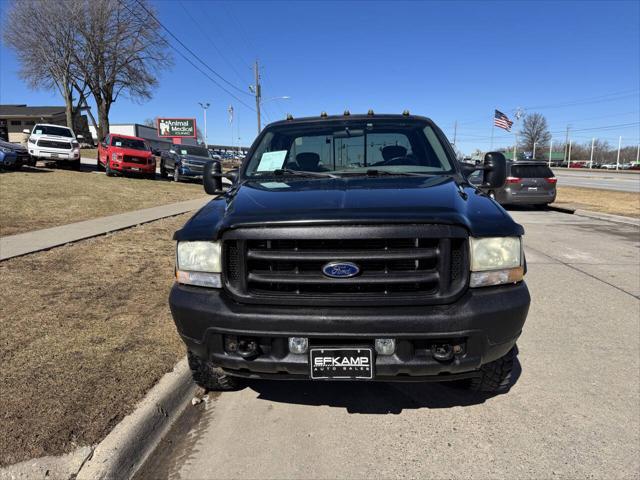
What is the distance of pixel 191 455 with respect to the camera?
9.15ft

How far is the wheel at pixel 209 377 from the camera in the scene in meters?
3.11

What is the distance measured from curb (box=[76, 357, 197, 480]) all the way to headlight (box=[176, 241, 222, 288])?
2.91 ft

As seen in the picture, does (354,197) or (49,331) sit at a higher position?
(354,197)

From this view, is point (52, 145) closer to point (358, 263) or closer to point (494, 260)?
point (358, 263)

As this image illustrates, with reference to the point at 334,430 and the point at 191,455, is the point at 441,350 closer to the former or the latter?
the point at 334,430

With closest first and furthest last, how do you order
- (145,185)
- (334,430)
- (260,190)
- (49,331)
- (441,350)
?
(441,350) → (334,430) → (260,190) → (49,331) → (145,185)

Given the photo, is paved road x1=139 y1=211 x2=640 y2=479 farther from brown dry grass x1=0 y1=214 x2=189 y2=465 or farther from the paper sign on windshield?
the paper sign on windshield

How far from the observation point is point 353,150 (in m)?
4.13

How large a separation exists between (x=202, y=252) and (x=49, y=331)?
2216 millimetres

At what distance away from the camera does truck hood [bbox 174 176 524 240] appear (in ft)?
8.41

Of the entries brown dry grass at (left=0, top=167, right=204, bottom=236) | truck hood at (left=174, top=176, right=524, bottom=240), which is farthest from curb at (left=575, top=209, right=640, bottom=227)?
brown dry grass at (left=0, top=167, right=204, bottom=236)

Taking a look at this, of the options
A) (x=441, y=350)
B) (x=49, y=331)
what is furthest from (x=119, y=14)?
(x=441, y=350)

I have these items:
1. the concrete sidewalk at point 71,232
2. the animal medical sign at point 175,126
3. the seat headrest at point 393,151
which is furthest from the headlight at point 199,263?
the animal medical sign at point 175,126

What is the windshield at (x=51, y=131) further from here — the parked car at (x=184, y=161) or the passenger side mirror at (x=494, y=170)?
the passenger side mirror at (x=494, y=170)
